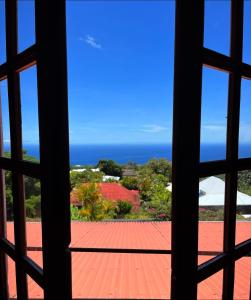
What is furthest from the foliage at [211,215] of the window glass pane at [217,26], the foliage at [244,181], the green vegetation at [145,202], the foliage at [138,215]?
the foliage at [138,215]

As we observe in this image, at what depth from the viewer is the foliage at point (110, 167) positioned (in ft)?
72.4

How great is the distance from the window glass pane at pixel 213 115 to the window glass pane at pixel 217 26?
7 centimetres

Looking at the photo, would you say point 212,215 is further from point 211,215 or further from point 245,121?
point 245,121

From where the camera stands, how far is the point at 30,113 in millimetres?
744

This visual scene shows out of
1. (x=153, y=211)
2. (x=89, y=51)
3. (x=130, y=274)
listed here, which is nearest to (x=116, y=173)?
(x=153, y=211)

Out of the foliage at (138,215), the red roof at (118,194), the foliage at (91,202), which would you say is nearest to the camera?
the foliage at (91,202)

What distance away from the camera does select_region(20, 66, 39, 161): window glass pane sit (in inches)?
27.8

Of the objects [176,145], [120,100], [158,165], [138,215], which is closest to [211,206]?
[176,145]

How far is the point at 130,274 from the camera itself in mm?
3348

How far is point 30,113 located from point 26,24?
0.27 meters

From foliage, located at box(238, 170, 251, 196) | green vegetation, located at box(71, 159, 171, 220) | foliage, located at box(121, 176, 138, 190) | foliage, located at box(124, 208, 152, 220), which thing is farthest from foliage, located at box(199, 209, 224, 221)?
foliage, located at box(121, 176, 138, 190)

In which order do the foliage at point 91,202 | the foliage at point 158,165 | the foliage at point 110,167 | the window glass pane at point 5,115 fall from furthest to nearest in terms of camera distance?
the foliage at point 110,167 < the foliage at point 158,165 < the foliage at point 91,202 < the window glass pane at point 5,115

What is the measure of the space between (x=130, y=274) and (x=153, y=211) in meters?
7.32

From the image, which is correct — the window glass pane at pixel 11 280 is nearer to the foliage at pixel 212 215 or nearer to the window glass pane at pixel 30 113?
the window glass pane at pixel 30 113
